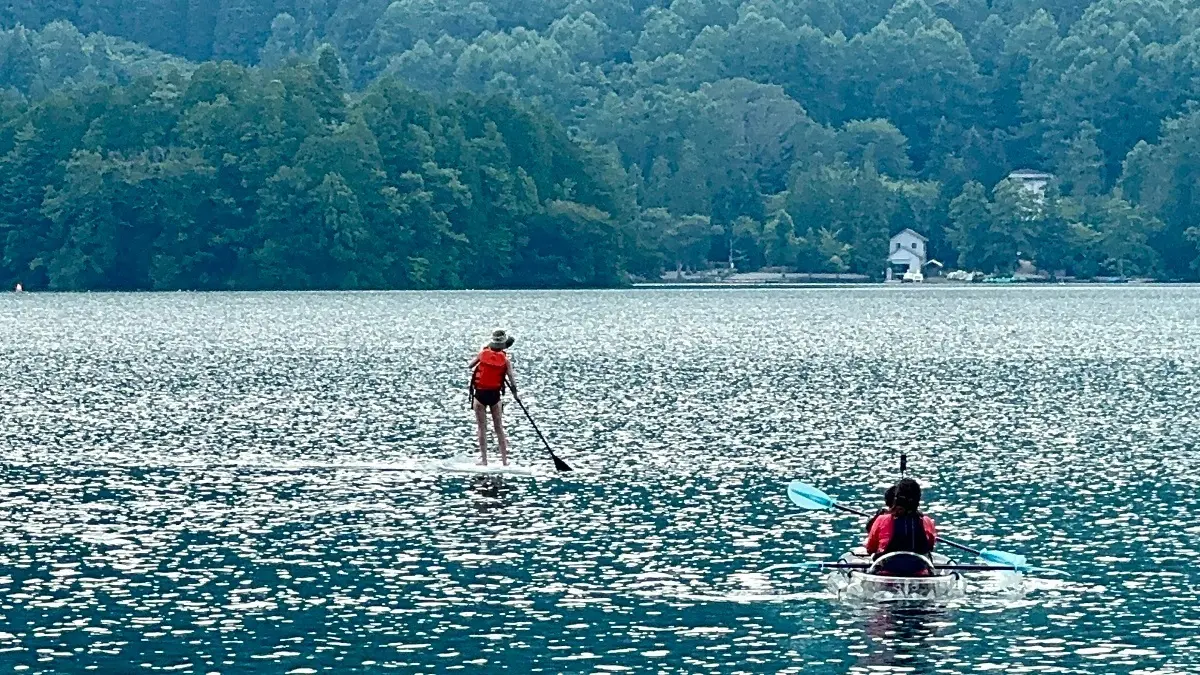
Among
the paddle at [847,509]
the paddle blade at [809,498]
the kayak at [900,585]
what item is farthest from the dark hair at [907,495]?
the paddle blade at [809,498]

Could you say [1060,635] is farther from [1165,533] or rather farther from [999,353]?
[999,353]

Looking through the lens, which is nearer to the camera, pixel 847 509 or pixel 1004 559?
pixel 1004 559

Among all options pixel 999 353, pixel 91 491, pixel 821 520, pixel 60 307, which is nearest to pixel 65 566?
pixel 91 491

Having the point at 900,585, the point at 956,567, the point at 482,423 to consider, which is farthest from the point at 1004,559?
the point at 482,423

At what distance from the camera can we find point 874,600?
33062mm

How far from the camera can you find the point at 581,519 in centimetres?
4169

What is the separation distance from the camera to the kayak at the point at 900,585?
1299 inches

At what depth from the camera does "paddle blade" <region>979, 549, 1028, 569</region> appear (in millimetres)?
34469

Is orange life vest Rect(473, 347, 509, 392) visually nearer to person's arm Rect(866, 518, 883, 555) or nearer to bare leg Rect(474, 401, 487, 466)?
bare leg Rect(474, 401, 487, 466)

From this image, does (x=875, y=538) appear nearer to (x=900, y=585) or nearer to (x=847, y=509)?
(x=900, y=585)

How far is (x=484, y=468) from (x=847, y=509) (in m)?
13.6

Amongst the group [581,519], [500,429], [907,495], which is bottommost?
[581,519]

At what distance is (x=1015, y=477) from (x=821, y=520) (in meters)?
8.56

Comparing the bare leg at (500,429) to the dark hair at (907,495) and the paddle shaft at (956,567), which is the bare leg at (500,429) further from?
the dark hair at (907,495)
